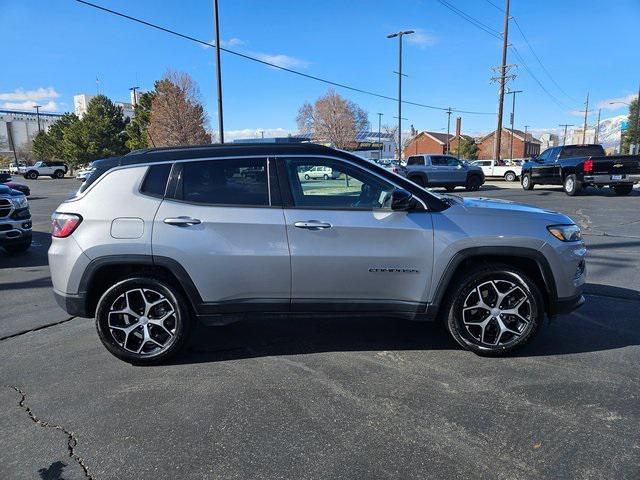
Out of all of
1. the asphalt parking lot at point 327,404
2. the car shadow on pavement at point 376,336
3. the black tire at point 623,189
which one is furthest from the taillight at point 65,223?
the black tire at point 623,189

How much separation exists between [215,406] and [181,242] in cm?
128

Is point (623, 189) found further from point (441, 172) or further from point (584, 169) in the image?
point (441, 172)

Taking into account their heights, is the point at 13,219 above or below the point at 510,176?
below

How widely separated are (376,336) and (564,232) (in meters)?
1.88

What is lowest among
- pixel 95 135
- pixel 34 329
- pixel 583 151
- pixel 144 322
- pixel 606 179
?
pixel 34 329

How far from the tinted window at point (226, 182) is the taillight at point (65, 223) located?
2.90 ft

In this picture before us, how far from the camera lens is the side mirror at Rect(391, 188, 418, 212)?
364 centimetres

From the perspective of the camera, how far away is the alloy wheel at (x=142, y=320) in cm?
387

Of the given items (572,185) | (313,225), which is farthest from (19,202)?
(572,185)

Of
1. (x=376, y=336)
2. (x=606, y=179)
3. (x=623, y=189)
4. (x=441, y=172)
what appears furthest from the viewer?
(x=441, y=172)

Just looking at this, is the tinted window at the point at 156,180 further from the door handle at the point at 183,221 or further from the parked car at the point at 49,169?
the parked car at the point at 49,169

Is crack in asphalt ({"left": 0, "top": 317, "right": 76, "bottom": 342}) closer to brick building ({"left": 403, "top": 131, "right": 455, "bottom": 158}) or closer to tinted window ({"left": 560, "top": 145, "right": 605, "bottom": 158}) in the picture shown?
tinted window ({"left": 560, "top": 145, "right": 605, "bottom": 158})

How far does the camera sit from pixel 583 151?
19.3 m

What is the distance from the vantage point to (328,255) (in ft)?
12.2
